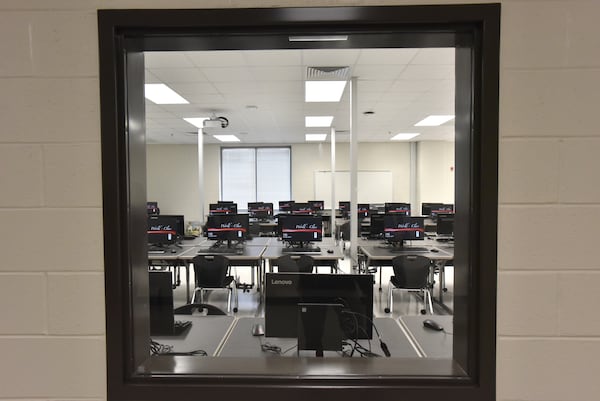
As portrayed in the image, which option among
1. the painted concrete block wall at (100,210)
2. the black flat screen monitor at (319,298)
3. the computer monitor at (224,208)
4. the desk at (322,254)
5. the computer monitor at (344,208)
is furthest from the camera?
the computer monitor at (344,208)

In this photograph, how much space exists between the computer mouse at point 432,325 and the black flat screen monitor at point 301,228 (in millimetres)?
2685

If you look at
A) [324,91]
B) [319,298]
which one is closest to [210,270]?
[319,298]

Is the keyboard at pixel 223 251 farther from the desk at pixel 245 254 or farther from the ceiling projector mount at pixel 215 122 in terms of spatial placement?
the ceiling projector mount at pixel 215 122

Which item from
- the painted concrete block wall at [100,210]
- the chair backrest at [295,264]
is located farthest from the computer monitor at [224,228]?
the painted concrete block wall at [100,210]

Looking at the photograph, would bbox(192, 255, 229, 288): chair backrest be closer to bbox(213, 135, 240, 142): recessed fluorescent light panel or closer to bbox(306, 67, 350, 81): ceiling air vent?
bbox(306, 67, 350, 81): ceiling air vent

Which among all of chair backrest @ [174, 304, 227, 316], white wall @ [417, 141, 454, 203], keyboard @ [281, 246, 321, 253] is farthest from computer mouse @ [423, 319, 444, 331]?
white wall @ [417, 141, 454, 203]

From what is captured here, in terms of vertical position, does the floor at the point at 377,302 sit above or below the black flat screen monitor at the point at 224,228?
below

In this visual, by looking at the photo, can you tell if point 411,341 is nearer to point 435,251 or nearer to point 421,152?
point 435,251

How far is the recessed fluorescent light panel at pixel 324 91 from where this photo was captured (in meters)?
4.79

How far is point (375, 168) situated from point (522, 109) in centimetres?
1076

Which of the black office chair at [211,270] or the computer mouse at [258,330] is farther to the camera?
the black office chair at [211,270]

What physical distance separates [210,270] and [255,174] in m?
7.81

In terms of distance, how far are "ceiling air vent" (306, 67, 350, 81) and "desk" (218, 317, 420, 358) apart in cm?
321

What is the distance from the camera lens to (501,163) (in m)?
1.07
